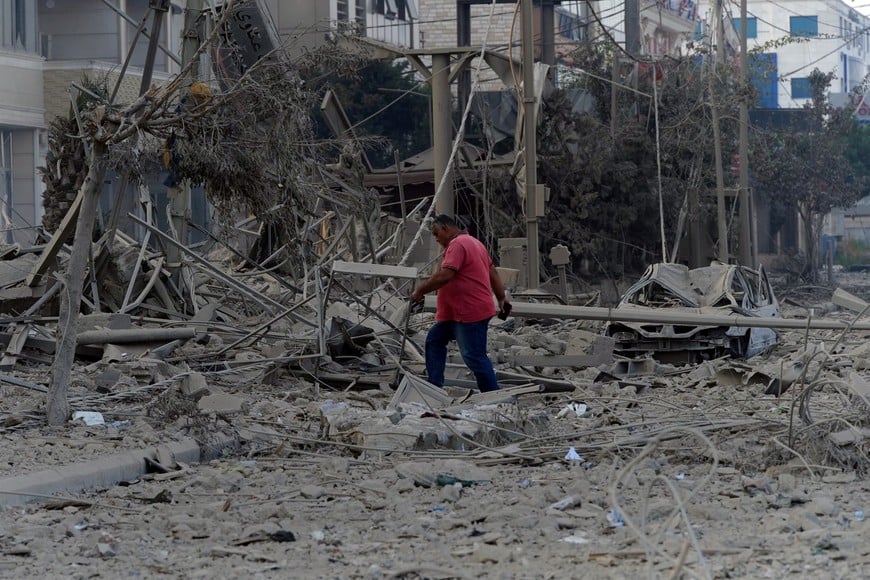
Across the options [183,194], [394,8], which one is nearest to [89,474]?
[183,194]

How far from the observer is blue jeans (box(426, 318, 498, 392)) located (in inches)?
468

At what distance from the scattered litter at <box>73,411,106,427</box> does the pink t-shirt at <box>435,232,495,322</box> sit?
3269 millimetres

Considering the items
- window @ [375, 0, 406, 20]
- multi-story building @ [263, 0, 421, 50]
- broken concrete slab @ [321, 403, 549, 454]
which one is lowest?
broken concrete slab @ [321, 403, 549, 454]

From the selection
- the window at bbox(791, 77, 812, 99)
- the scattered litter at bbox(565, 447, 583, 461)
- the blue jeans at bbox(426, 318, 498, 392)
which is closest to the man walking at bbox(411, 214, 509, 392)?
the blue jeans at bbox(426, 318, 498, 392)

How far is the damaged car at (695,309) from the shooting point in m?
16.7

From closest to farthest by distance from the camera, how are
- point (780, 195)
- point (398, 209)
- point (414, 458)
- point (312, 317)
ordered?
point (414, 458)
point (312, 317)
point (398, 209)
point (780, 195)

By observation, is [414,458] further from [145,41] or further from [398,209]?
[145,41]

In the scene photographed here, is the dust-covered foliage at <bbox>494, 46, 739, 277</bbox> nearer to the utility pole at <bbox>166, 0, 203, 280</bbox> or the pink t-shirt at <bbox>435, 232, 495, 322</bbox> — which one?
the utility pole at <bbox>166, 0, 203, 280</bbox>

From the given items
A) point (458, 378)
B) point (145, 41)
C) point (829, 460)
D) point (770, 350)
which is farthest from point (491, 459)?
point (145, 41)

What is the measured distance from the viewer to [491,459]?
8938 mm

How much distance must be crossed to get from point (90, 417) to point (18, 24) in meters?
21.7

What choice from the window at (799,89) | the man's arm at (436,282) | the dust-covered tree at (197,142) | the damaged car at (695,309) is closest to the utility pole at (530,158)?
the damaged car at (695,309)

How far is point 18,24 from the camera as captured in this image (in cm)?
2969

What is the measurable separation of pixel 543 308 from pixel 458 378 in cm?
195
